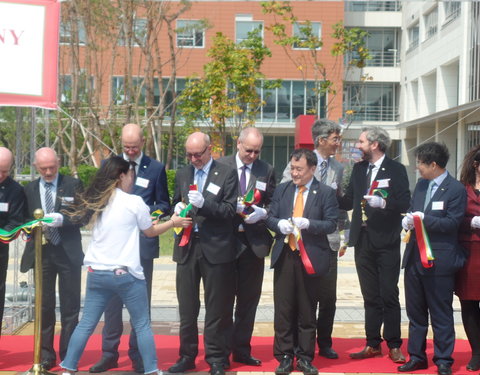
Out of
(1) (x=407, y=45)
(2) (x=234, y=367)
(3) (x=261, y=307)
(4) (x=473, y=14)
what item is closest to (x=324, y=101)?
(1) (x=407, y=45)

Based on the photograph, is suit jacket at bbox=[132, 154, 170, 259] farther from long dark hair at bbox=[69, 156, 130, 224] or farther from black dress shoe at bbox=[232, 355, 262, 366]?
black dress shoe at bbox=[232, 355, 262, 366]

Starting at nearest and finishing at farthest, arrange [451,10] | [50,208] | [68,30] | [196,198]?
[196,198] < [50,208] < [68,30] < [451,10]

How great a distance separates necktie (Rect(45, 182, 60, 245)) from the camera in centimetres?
571

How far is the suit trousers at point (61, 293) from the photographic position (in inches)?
227

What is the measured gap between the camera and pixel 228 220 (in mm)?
5637

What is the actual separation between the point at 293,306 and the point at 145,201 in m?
1.47

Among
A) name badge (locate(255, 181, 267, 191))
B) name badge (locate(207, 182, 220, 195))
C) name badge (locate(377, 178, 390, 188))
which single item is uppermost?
name badge (locate(377, 178, 390, 188))

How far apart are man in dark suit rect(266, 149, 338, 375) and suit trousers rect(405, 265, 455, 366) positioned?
0.77 meters

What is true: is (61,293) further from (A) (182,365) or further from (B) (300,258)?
(B) (300,258)

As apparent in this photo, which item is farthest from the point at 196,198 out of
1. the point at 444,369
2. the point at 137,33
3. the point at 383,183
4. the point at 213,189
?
the point at 137,33

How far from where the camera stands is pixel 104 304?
198 inches

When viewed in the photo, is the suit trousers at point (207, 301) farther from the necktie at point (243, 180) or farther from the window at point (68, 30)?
the window at point (68, 30)

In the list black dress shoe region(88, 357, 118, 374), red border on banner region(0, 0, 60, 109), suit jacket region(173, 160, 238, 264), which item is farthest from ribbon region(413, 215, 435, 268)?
red border on banner region(0, 0, 60, 109)

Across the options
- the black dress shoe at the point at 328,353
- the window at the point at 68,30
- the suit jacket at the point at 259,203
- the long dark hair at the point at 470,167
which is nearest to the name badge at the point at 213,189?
the suit jacket at the point at 259,203
